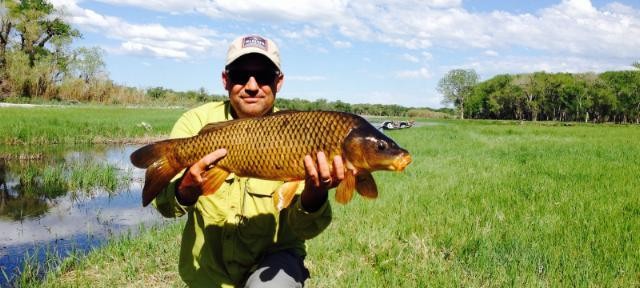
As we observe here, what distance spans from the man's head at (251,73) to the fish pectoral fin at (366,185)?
767mm

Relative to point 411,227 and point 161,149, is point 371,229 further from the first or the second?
point 161,149

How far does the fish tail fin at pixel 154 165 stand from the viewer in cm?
238

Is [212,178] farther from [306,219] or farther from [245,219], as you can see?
[306,219]

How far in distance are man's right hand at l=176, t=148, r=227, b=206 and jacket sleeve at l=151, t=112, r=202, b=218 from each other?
0.29 ft

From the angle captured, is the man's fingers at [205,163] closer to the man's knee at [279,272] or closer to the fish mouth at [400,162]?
the man's knee at [279,272]

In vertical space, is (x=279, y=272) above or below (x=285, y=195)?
below

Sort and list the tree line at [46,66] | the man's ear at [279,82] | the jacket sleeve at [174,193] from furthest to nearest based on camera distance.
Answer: the tree line at [46,66]
the man's ear at [279,82]
the jacket sleeve at [174,193]

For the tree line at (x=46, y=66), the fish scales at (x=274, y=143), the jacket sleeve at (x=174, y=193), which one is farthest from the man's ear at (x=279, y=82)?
the tree line at (x=46, y=66)

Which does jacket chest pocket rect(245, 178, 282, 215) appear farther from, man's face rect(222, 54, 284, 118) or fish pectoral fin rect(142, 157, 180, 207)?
fish pectoral fin rect(142, 157, 180, 207)

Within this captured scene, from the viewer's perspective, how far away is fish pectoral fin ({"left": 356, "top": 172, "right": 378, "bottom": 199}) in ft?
7.90

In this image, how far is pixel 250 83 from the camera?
9.28ft

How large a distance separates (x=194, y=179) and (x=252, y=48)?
0.81m

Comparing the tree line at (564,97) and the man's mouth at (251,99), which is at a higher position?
the tree line at (564,97)

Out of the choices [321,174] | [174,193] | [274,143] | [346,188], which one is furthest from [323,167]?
[174,193]
